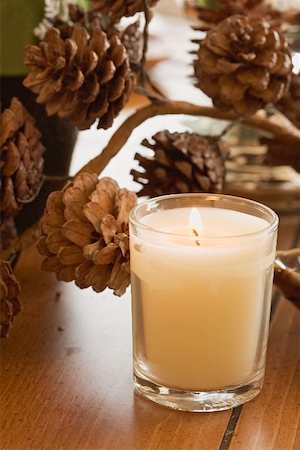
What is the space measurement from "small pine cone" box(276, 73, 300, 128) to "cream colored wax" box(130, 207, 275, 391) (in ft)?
0.77

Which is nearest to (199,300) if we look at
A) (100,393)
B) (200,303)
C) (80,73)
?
(200,303)

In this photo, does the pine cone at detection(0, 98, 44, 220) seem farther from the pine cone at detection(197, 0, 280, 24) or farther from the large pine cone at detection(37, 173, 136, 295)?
the pine cone at detection(197, 0, 280, 24)

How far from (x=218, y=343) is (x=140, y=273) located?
7cm

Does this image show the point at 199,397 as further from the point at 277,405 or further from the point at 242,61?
the point at 242,61

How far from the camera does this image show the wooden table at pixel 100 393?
511 millimetres

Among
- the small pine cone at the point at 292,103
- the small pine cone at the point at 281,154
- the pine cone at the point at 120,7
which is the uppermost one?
the pine cone at the point at 120,7

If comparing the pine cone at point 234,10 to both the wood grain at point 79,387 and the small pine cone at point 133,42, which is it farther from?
the wood grain at point 79,387

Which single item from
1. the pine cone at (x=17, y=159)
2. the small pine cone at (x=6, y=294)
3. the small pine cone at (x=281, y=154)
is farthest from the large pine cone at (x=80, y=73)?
the small pine cone at (x=281, y=154)

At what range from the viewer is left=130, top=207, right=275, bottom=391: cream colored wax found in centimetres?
51

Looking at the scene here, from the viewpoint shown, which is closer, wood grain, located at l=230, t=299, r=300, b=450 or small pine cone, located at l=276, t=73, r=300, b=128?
wood grain, located at l=230, t=299, r=300, b=450

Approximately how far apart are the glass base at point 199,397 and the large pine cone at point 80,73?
22cm

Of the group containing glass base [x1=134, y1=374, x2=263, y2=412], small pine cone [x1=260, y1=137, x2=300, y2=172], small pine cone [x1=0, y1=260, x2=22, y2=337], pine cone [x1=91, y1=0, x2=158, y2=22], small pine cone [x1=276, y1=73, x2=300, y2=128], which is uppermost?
pine cone [x1=91, y1=0, x2=158, y2=22]

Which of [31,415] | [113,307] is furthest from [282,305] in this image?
[31,415]

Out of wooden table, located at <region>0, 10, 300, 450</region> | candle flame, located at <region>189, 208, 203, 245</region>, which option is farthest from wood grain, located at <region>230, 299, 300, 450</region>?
candle flame, located at <region>189, 208, 203, 245</region>
